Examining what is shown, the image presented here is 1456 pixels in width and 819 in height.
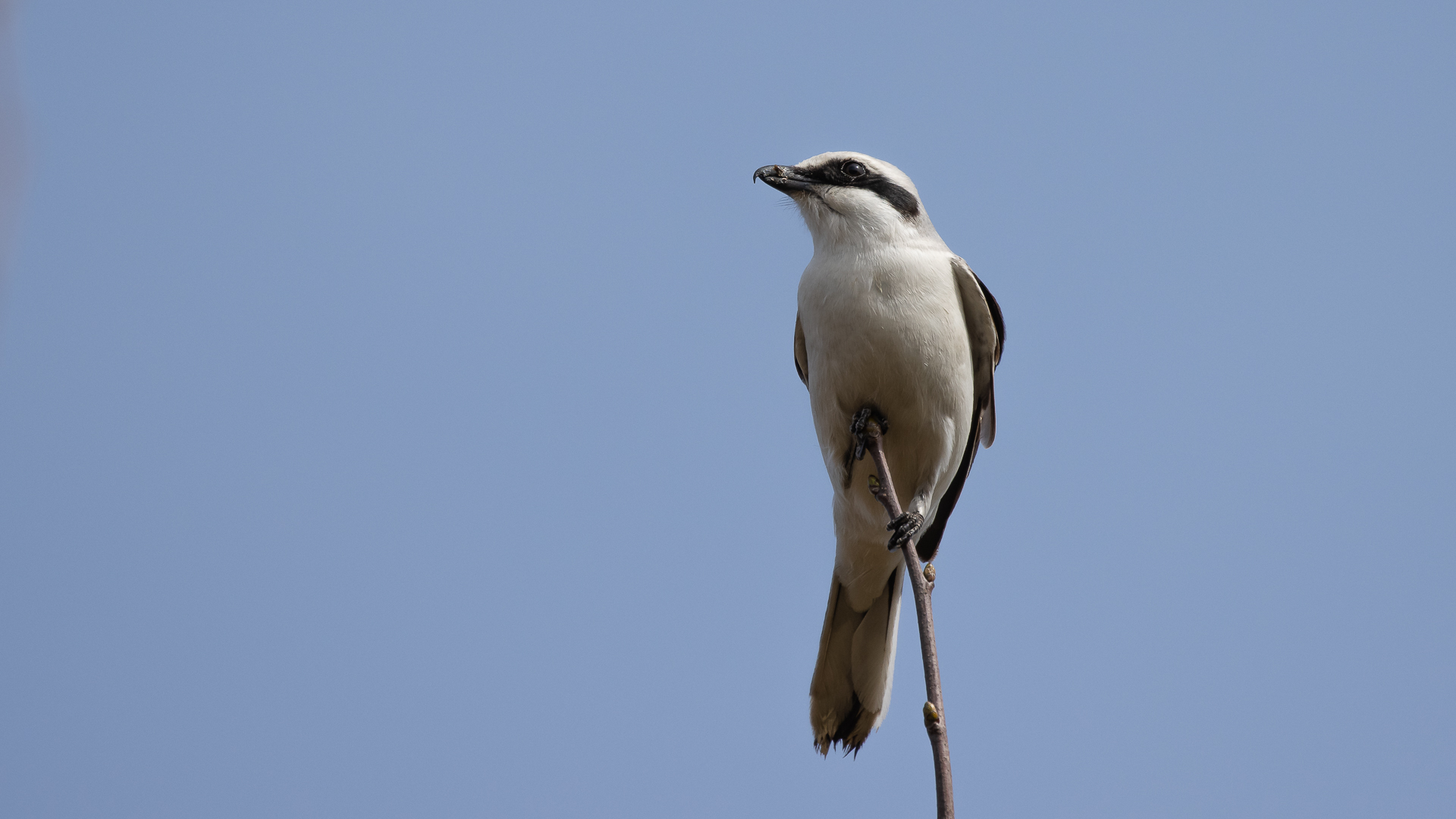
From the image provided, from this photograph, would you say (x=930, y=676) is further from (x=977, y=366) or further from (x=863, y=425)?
(x=977, y=366)

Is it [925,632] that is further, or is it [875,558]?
[875,558]

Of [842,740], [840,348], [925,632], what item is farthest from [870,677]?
[925,632]

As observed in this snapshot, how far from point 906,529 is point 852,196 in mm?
1699

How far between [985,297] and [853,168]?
0.84m

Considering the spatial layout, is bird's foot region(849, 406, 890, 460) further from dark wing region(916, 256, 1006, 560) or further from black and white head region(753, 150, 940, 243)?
black and white head region(753, 150, 940, 243)

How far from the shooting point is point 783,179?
498 cm

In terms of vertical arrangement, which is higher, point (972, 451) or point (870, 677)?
point (972, 451)

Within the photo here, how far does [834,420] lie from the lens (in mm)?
4543

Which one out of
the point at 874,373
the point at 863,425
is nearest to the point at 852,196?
the point at 874,373

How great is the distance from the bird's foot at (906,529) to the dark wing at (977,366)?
0.72 metres

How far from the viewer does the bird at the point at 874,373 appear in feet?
14.4

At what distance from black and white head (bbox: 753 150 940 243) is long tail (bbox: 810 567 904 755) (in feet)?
5.12

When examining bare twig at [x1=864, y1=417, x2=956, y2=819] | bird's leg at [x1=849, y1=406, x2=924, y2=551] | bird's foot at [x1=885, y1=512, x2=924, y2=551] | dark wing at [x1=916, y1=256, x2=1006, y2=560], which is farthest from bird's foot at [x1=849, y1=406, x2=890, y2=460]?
bare twig at [x1=864, y1=417, x2=956, y2=819]

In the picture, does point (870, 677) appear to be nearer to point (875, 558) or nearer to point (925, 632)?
point (875, 558)
